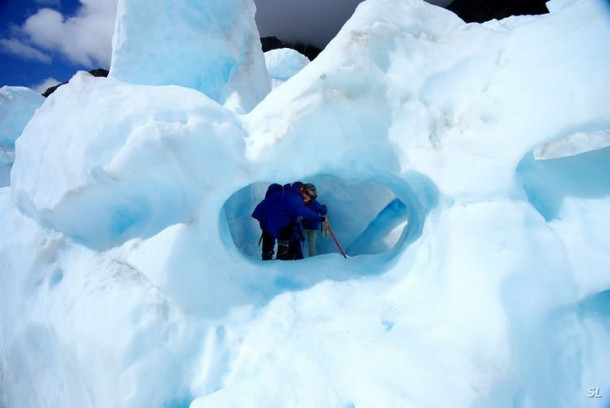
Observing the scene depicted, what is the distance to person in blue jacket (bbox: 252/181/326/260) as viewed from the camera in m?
3.15

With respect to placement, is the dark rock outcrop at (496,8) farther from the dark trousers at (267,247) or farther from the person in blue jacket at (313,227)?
the dark trousers at (267,247)

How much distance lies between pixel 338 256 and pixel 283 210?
0.81 metres

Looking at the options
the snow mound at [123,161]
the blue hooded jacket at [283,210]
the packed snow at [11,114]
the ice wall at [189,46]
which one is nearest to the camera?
the snow mound at [123,161]

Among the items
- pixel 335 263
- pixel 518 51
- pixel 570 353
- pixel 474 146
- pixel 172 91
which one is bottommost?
pixel 335 263

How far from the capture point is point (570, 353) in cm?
159

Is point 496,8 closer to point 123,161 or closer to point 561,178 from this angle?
point 561,178

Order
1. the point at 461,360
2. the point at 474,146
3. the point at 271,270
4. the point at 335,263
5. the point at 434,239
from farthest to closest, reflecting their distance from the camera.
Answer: the point at 335,263 < the point at 271,270 < the point at 434,239 < the point at 474,146 < the point at 461,360

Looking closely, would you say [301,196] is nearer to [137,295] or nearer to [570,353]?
[137,295]

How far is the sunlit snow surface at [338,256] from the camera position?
5.16 ft

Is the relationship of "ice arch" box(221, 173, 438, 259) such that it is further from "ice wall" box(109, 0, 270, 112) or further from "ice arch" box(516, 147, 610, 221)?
"ice wall" box(109, 0, 270, 112)

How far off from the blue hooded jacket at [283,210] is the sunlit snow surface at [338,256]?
64cm

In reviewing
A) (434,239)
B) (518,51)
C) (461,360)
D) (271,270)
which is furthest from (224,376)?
(518,51)

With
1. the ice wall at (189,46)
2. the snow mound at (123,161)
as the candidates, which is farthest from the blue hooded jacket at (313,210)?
the ice wall at (189,46)

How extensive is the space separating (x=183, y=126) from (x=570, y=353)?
2.63 meters
